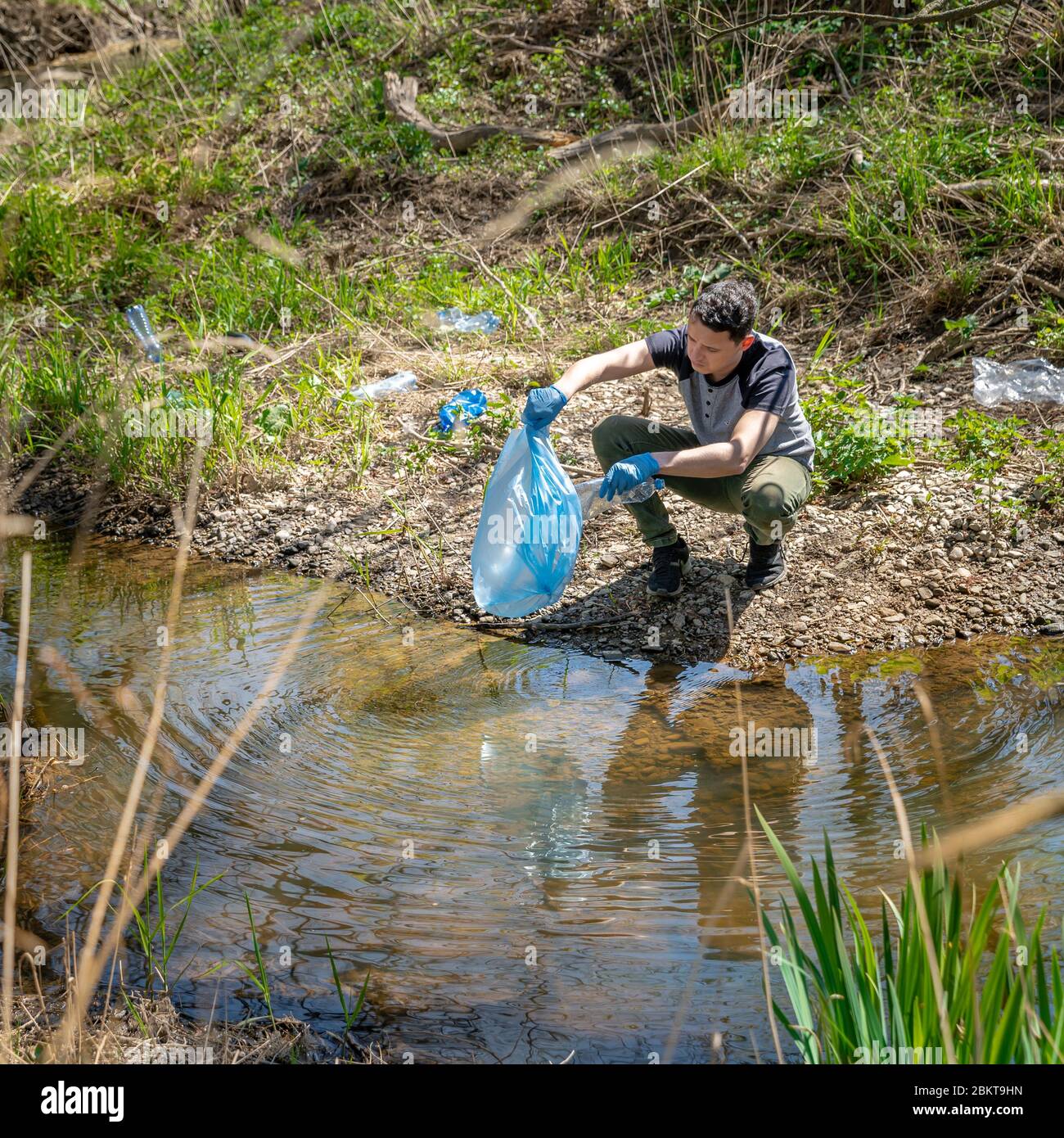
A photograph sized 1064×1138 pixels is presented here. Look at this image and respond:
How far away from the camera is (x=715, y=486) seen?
423 cm

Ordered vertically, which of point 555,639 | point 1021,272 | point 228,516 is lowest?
point 555,639

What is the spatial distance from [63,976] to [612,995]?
126 cm

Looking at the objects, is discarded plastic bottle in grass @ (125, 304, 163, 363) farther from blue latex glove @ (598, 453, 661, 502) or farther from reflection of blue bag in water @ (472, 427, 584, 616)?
blue latex glove @ (598, 453, 661, 502)

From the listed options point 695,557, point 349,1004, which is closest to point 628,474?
point 695,557

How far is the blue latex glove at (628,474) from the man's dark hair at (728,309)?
19.8 inches

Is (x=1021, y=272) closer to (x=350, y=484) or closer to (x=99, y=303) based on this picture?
(x=350, y=484)

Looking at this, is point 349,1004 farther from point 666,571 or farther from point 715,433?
point 715,433

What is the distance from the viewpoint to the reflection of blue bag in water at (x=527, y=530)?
3.72m

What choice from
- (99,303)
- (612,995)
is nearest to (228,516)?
(99,303)

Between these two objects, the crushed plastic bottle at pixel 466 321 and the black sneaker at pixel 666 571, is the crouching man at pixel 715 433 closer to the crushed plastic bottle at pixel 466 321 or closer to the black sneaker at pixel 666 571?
the black sneaker at pixel 666 571

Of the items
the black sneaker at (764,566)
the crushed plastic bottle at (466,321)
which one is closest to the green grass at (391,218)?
the crushed plastic bottle at (466,321)

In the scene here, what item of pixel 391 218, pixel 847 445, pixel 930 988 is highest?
pixel 391 218

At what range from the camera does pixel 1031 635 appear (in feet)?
13.0

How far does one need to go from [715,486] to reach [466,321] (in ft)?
Answer: 8.91
